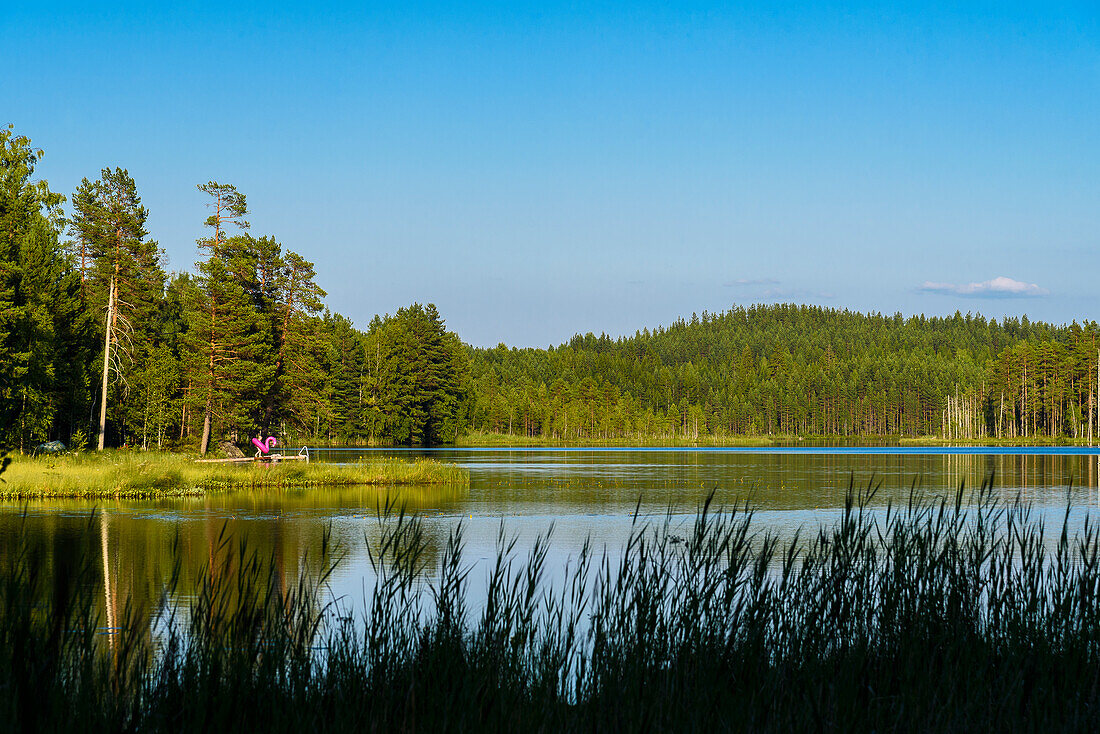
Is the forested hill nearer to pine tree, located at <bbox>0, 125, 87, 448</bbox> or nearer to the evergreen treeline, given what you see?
the evergreen treeline

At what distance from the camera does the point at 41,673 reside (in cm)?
560

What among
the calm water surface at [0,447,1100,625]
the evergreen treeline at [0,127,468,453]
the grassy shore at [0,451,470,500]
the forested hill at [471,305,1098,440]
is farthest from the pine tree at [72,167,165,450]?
the forested hill at [471,305,1098,440]

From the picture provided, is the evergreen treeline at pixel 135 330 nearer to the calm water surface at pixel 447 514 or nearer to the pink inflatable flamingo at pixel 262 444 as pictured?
the pink inflatable flamingo at pixel 262 444

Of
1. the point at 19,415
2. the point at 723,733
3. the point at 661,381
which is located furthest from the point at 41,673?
the point at 661,381

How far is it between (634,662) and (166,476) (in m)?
29.8

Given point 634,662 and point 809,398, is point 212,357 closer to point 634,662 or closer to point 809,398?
point 634,662

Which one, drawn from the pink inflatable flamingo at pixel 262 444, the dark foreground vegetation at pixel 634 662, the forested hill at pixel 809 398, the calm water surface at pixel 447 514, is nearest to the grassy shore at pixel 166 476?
the calm water surface at pixel 447 514

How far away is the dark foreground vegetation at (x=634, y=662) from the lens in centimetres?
586

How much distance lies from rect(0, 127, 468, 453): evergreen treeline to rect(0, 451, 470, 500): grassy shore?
3789 millimetres

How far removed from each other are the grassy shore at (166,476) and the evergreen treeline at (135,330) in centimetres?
379

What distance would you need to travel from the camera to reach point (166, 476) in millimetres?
33281

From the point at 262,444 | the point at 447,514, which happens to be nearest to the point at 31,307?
the point at 262,444

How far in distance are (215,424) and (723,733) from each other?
49.4 m

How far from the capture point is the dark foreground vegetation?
5859 mm
